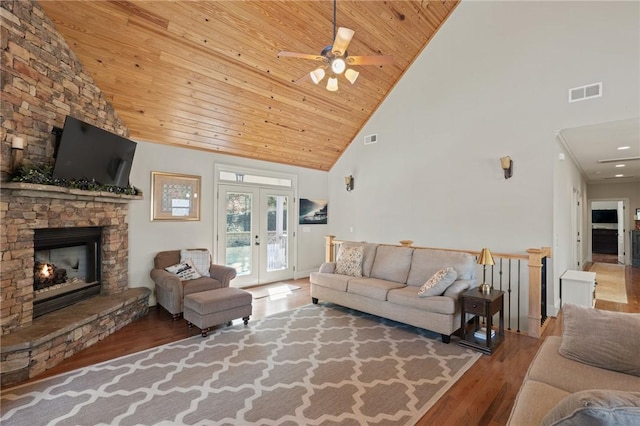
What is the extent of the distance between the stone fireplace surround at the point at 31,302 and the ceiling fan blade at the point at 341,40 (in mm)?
3256

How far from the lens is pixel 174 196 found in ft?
17.2

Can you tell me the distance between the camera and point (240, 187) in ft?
20.3

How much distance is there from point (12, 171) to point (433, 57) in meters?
6.31

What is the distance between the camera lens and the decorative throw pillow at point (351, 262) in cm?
496

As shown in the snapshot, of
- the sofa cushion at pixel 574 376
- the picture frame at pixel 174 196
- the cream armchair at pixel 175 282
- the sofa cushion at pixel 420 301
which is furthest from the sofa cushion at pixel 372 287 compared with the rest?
the picture frame at pixel 174 196

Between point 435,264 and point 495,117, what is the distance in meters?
2.69

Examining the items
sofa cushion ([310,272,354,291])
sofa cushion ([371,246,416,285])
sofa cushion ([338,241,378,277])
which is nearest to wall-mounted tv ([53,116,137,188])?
sofa cushion ([310,272,354,291])

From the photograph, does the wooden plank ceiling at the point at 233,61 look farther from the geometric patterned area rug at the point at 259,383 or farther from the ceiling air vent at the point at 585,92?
the geometric patterned area rug at the point at 259,383

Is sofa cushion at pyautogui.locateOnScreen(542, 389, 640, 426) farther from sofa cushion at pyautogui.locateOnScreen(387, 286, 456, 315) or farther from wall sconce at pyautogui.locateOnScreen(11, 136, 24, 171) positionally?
wall sconce at pyautogui.locateOnScreen(11, 136, 24, 171)

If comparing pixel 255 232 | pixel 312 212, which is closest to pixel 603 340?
pixel 255 232

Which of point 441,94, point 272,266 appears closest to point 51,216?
point 272,266

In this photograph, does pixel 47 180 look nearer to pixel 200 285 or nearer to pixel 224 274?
pixel 200 285

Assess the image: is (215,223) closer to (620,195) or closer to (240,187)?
(240,187)

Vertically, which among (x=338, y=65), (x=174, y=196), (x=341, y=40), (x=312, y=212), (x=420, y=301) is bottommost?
(x=420, y=301)
